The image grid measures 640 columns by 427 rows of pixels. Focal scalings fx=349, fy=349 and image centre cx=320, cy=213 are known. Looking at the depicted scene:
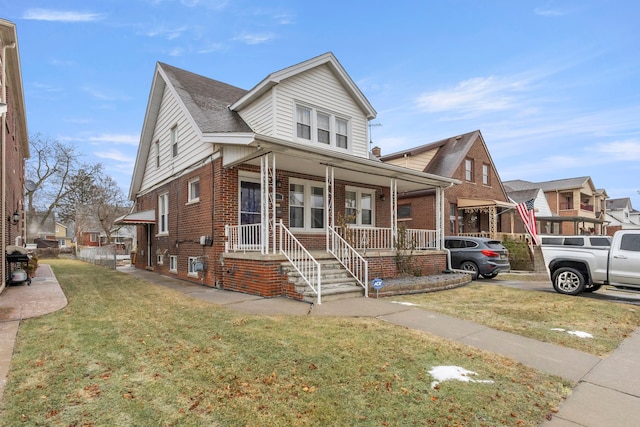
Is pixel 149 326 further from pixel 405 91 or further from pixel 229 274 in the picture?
pixel 405 91

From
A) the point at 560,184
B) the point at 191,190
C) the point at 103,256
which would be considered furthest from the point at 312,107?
the point at 560,184

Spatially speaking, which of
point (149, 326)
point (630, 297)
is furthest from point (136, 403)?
point (630, 297)

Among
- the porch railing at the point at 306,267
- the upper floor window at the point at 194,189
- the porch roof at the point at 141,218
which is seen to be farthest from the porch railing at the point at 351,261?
the porch roof at the point at 141,218

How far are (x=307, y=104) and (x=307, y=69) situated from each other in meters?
1.17

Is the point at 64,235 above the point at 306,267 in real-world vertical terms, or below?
below

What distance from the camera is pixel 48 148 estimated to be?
1502 inches

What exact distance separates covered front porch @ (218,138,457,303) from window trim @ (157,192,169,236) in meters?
5.09

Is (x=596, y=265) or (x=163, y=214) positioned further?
(x=163, y=214)

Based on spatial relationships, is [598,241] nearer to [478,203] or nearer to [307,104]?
[478,203]

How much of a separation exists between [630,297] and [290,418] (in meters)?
11.0

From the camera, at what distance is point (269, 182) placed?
1059 centimetres

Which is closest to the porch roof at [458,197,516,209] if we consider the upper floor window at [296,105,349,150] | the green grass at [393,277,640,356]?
the upper floor window at [296,105,349,150]

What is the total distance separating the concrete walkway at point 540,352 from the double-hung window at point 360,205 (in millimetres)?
5702

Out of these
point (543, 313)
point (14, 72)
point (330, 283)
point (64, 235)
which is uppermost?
point (14, 72)
